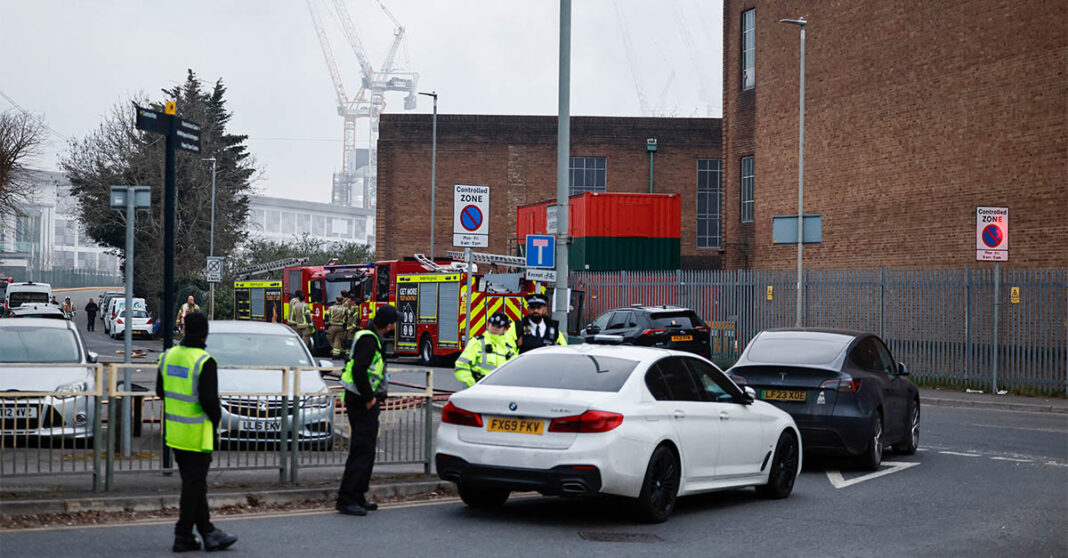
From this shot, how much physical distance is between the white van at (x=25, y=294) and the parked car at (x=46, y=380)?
44.7 metres

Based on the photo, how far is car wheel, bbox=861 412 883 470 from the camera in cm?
1330

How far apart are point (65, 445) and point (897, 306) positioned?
22.4 metres

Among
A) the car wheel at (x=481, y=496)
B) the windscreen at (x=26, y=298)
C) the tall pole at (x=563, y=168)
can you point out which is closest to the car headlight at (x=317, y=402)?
the car wheel at (x=481, y=496)

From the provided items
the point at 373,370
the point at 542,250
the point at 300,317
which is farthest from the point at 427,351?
the point at 373,370

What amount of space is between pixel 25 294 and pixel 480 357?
5092cm

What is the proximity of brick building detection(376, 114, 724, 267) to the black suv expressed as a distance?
30.2 metres

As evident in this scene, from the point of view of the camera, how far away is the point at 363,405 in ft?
32.3

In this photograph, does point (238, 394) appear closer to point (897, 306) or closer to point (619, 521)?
point (619, 521)

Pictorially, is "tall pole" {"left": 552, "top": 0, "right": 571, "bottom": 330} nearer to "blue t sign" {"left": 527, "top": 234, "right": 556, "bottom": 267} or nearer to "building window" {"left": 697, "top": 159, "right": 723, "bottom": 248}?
"blue t sign" {"left": 527, "top": 234, "right": 556, "bottom": 267}

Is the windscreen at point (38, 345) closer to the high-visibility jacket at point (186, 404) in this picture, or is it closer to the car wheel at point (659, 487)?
the high-visibility jacket at point (186, 404)

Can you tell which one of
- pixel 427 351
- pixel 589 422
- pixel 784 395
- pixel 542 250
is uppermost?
pixel 542 250

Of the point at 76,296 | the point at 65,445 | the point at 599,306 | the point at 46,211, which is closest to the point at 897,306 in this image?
the point at 599,306

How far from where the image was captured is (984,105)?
1203 inches

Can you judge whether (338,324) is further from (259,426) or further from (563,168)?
(259,426)
